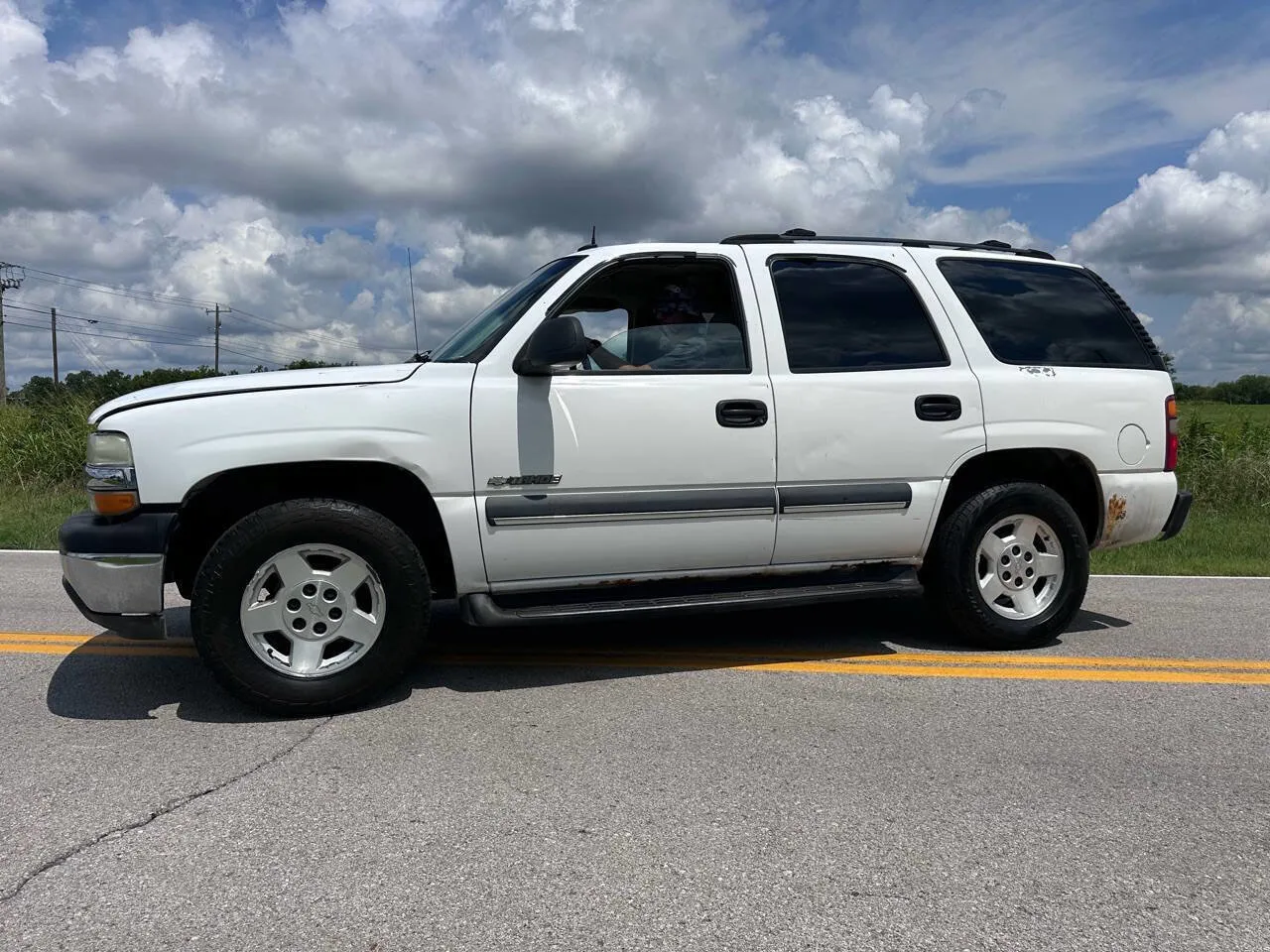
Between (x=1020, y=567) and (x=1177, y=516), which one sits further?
(x=1177, y=516)

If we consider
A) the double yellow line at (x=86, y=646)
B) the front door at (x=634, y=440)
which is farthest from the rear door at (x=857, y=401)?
the double yellow line at (x=86, y=646)

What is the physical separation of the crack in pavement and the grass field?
6.40 meters

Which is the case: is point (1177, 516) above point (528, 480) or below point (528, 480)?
below

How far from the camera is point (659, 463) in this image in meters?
4.07

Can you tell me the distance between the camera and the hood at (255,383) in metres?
3.73

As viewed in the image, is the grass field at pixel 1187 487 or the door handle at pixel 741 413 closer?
the door handle at pixel 741 413

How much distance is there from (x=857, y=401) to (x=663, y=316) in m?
0.99

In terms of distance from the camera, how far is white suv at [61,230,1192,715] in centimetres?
371

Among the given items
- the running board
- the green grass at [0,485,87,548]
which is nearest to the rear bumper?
the running board

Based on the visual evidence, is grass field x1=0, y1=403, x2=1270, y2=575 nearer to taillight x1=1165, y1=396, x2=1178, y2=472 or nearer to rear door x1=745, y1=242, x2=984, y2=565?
taillight x1=1165, y1=396, x2=1178, y2=472

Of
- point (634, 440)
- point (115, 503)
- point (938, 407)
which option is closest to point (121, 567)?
point (115, 503)

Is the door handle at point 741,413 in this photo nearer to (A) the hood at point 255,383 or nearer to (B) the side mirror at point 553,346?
(B) the side mirror at point 553,346

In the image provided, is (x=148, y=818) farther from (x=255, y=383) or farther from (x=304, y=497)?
(x=255, y=383)

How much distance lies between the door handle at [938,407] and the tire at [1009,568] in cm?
46
